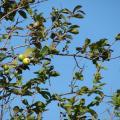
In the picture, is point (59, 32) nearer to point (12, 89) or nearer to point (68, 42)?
point (68, 42)

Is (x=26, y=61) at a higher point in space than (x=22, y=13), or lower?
lower

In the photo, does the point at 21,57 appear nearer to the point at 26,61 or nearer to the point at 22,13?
the point at 26,61

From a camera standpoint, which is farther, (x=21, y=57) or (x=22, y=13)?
(x=22, y=13)

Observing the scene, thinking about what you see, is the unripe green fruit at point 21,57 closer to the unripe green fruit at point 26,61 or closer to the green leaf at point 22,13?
the unripe green fruit at point 26,61

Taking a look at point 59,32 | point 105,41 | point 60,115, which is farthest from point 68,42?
point 60,115

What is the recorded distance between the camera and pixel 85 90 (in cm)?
355

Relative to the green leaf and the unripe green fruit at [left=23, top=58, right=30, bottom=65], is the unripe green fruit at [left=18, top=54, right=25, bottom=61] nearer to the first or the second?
the unripe green fruit at [left=23, top=58, right=30, bottom=65]

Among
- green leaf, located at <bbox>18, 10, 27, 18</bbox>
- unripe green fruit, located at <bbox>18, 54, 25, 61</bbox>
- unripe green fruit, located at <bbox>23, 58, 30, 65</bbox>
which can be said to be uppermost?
green leaf, located at <bbox>18, 10, 27, 18</bbox>

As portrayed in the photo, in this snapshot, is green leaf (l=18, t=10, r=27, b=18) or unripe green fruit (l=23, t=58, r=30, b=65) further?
green leaf (l=18, t=10, r=27, b=18)

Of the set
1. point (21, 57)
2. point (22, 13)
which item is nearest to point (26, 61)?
point (21, 57)

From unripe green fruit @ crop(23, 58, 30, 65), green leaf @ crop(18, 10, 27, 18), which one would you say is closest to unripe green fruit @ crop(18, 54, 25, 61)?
unripe green fruit @ crop(23, 58, 30, 65)

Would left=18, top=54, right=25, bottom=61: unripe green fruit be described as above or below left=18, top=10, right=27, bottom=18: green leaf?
below

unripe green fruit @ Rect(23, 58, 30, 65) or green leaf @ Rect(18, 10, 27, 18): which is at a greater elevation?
green leaf @ Rect(18, 10, 27, 18)

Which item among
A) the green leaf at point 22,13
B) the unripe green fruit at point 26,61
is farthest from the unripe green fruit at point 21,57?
the green leaf at point 22,13
